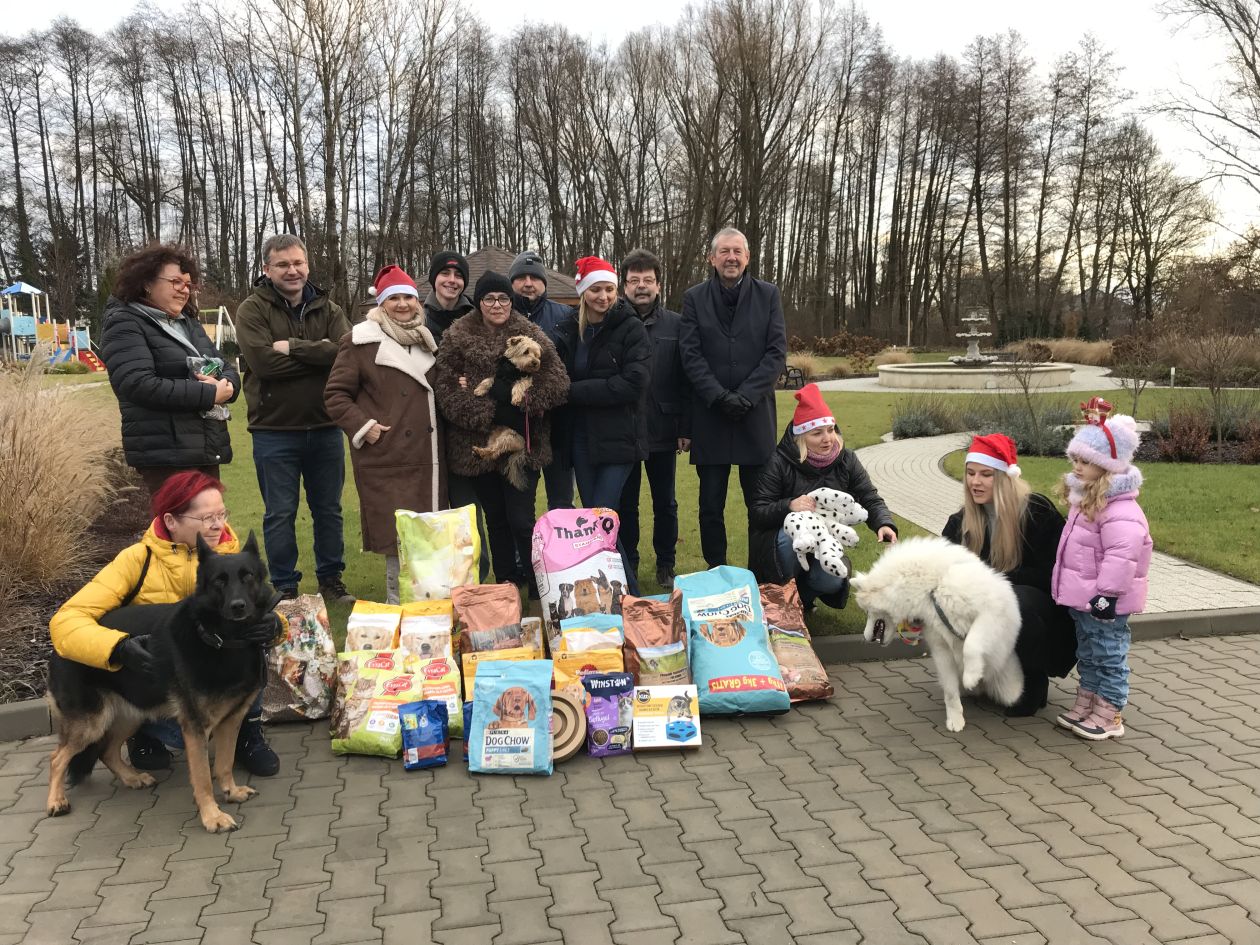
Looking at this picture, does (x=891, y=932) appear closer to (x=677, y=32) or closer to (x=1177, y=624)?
(x=1177, y=624)

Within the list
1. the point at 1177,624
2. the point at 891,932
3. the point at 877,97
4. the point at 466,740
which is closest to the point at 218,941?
the point at 466,740

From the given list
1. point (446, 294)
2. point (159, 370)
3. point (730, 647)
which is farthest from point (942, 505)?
point (159, 370)

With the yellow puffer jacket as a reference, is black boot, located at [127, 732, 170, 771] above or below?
below

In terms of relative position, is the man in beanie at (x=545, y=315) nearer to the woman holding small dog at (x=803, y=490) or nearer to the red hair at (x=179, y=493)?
the woman holding small dog at (x=803, y=490)

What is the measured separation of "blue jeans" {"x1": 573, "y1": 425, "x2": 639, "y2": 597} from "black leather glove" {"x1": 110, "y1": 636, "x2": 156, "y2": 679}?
105 inches

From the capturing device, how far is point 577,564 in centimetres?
474

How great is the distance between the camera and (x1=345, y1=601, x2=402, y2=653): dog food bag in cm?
430

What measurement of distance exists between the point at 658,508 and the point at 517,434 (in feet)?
4.76

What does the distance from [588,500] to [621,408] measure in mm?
641

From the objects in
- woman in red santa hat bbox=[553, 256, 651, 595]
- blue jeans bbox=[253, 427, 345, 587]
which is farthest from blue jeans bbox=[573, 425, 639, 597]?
blue jeans bbox=[253, 427, 345, 587]

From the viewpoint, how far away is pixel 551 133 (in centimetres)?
3928

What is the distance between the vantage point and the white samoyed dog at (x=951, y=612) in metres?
4.05

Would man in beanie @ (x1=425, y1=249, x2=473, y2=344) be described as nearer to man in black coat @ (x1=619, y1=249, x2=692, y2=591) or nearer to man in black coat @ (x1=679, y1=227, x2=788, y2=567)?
man in black coat @ (x1=619, y1=249, x2=692, y2=591)

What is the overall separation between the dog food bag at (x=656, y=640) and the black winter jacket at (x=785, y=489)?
0.92m
